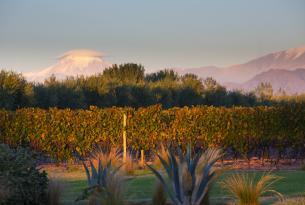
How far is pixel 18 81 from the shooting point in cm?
3322

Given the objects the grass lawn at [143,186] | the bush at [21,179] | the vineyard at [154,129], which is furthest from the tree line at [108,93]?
the bush at [21,179]

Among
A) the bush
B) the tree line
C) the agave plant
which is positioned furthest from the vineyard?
the agave plant

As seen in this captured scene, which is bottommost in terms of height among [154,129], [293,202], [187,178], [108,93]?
[293,202]

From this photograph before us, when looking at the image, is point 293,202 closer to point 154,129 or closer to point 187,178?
point 187,178

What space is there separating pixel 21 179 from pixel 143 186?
17.8 ft

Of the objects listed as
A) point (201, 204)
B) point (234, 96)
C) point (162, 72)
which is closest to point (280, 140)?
point (201, 204)

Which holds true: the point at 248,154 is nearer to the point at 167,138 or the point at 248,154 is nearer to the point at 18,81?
the point at 167,138

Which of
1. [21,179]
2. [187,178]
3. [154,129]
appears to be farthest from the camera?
[154,129]

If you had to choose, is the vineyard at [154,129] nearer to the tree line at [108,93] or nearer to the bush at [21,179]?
the tree line at [108,93]

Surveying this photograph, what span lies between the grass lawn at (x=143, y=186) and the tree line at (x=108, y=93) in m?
9.05

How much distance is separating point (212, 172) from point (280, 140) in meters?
13.9

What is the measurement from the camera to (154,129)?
24031mm

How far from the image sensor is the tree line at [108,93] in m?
33.2

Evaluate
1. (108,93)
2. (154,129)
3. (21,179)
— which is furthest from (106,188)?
(108,93)
